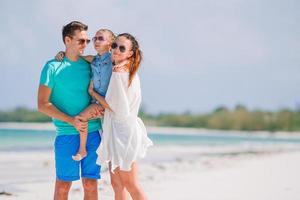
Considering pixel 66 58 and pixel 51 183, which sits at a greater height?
pixel 66 58

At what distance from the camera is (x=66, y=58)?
4551 mm

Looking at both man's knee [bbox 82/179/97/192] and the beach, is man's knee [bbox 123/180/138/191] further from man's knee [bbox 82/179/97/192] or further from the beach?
the beach

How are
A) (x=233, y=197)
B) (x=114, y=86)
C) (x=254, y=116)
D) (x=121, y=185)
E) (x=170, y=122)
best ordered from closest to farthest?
(x=114, y=86) → (x=121, y=185) → (x=233, y=197) → (x=254, y=116) → (x=170, y=122)

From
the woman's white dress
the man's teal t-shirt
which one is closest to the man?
the man's teal t-shirt

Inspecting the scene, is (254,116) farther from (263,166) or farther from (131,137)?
(131,137)

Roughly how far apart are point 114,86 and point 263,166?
8.29m

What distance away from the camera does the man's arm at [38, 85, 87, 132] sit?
4.38m

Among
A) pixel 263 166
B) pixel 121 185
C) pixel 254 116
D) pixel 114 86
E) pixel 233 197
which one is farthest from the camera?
pixel 254 116

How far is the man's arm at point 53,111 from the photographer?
4379mm

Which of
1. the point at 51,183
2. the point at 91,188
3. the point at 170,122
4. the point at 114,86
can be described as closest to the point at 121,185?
the point at 91,188

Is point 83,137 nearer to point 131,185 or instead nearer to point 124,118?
point 124,118

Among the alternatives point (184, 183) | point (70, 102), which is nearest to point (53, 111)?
point (70, 102)

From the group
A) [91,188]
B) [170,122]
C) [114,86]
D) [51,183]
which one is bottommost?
[170,122]

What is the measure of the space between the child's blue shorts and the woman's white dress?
0.16 m
